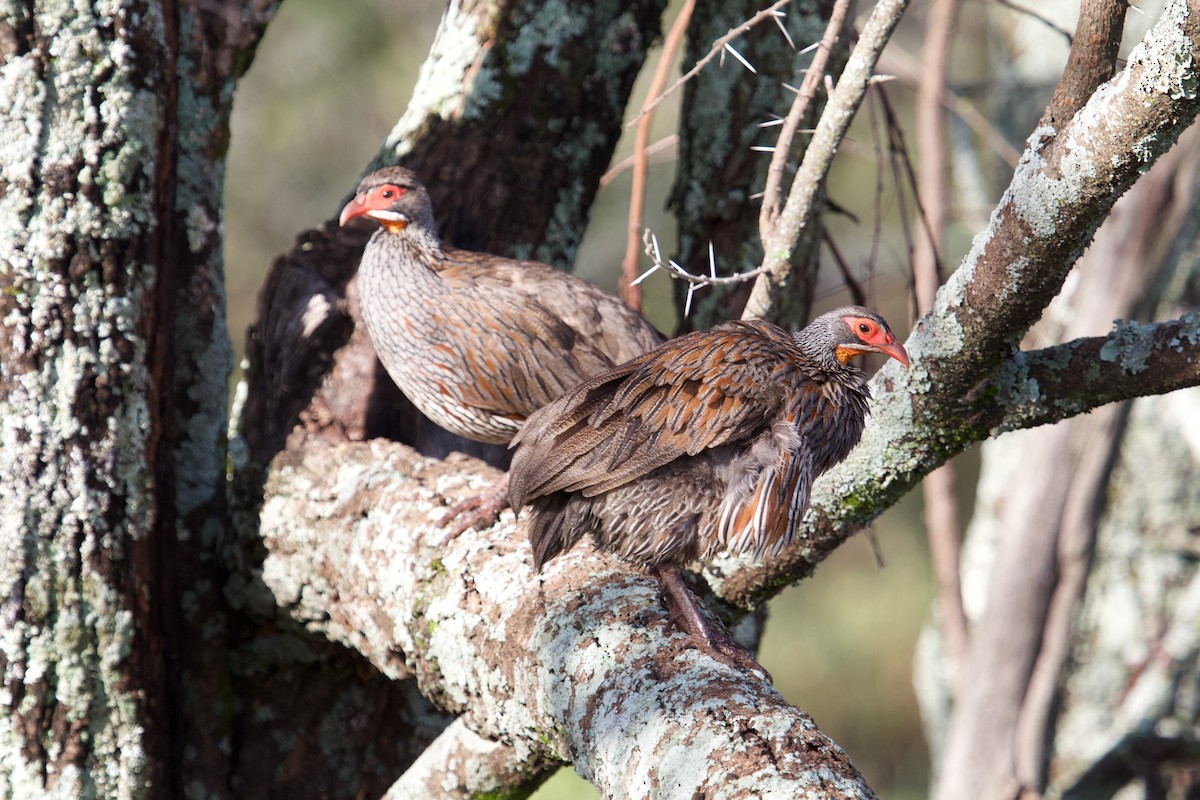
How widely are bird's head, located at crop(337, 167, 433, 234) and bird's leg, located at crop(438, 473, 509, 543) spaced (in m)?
1.00

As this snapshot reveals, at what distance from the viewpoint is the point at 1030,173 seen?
209 cm

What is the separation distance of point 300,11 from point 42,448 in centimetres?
588

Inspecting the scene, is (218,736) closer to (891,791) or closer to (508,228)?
(508,228)

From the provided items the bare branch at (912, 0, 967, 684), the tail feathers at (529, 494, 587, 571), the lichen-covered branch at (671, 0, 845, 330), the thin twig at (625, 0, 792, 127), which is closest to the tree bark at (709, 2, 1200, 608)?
the tail feathers at (529, 494, 587, 571)

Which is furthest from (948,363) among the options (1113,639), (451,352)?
(1113,639)

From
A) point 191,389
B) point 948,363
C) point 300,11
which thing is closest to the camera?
point 948,363

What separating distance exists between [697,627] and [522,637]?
0.38 meters

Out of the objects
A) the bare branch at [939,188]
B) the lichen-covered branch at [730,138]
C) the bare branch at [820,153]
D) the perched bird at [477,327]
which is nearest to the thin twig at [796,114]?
the bare branch at [820,153]

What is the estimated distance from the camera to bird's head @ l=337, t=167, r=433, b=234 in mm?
3639

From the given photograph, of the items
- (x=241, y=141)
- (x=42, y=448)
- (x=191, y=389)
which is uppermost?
(x=241, y=141)

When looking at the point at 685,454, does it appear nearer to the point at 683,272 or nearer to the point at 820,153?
the point at 683,272

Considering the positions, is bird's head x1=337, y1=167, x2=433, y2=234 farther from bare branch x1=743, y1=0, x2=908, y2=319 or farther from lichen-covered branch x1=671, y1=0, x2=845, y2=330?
bare branch x1=743, y1=0, x2=908, y2=319

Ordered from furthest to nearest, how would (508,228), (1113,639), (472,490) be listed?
(1113,639) → (508,228) → (472,490)

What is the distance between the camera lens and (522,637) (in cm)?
254
